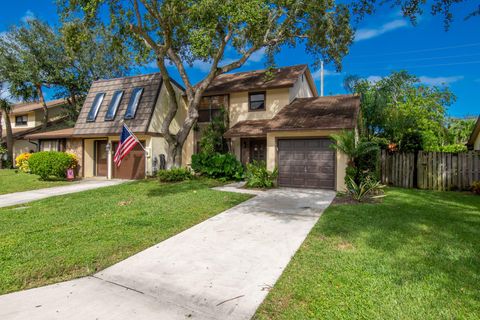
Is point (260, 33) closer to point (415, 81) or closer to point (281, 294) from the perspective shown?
point (281, 294)

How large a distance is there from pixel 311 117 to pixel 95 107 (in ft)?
46.3

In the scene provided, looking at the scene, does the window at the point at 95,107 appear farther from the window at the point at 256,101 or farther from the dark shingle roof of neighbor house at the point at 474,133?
the dark shingle roof of neighbor house at the point at 474,133

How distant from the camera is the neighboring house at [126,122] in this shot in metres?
16.2

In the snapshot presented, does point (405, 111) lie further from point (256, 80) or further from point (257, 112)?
point (257, 112)

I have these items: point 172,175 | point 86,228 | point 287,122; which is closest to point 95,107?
point 172,175

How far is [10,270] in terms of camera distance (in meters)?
4.02

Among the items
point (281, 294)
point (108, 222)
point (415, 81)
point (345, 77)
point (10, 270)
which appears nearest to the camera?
point (281, 294)

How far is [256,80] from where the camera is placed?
17.8m

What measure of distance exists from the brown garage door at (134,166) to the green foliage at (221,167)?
3.94 meters

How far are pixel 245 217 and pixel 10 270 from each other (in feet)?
15.6

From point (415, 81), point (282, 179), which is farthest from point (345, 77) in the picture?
point (282, 179)

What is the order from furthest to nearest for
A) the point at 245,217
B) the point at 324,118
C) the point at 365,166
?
the point at 324,118 → the point at 365,166 → the point at 245,217

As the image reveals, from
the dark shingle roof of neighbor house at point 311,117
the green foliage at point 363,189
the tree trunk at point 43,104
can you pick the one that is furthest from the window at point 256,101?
the tree trunk at point 43,104

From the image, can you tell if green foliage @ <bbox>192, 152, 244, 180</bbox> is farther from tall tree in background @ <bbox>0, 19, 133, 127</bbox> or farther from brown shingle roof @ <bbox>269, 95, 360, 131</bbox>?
tall tree in background @ <bbox>0, 19, 133, 127</bbox>
